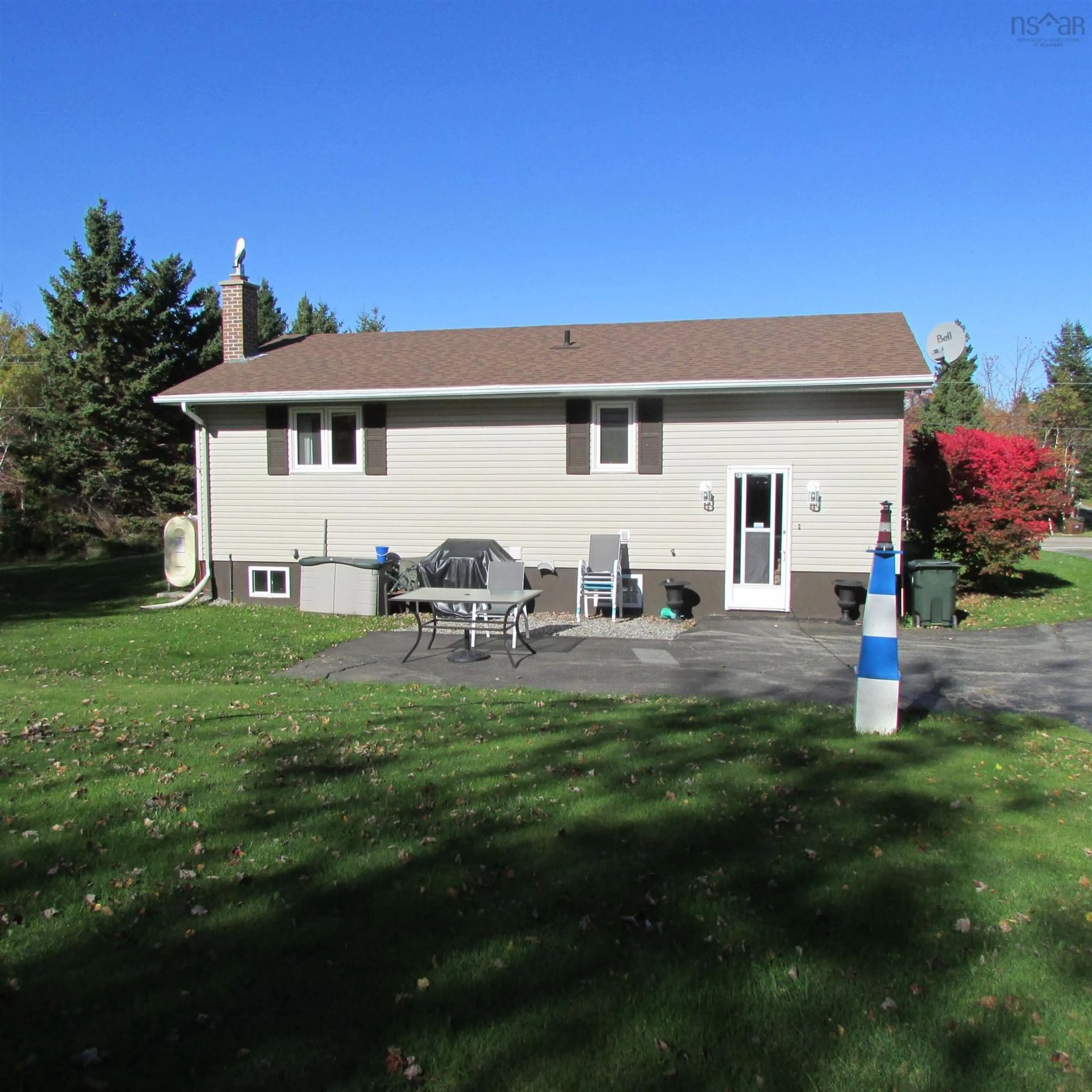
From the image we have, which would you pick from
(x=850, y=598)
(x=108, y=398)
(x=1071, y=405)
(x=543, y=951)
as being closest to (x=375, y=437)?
(x=850, y=598)

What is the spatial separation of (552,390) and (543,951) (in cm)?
1179

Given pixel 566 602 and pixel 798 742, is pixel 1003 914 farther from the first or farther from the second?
pixel 566 602

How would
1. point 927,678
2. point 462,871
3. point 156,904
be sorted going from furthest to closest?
1. point 927,678
2. point 462,871
3. point 156,904

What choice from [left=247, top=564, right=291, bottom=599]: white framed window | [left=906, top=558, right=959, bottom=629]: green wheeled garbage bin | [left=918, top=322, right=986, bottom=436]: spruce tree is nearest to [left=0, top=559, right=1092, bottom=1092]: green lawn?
[left=906, top=558, right=959, bottom=629]: green wheeled garbage bin

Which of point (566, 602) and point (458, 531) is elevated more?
point (458, 531)

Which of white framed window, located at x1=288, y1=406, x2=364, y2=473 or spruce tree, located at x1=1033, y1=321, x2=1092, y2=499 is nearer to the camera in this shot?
white framed window, located at x1=288, y1=406, x2=364, y2=473

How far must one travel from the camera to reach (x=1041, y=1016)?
300cm

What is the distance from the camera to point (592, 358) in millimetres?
15789

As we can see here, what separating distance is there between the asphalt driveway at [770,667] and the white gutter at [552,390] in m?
3.61

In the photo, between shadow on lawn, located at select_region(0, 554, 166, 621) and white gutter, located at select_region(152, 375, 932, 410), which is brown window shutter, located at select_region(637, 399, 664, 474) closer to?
white gutter, located at select_region(152, 375, 932, 410)

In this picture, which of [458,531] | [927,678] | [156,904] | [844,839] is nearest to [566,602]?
[458,531]

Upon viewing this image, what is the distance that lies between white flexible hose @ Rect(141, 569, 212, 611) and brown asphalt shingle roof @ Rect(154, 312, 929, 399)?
3.20m

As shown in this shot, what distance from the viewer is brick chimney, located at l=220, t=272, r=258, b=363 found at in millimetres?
17516

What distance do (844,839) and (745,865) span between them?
64 centimetres
